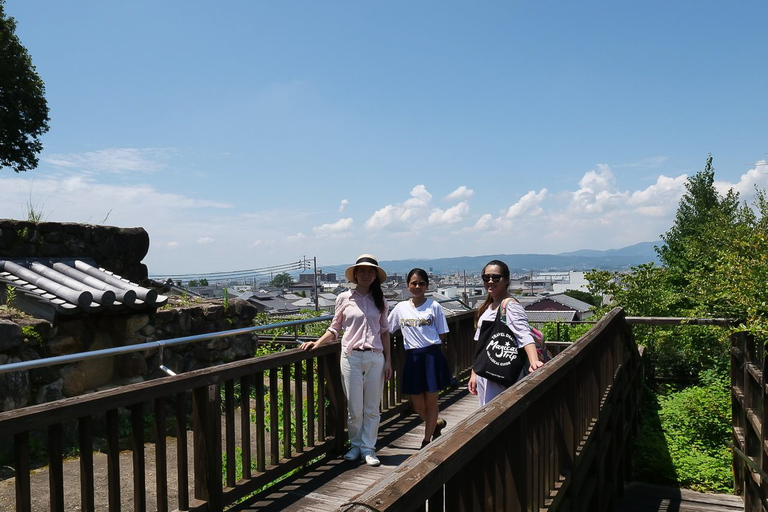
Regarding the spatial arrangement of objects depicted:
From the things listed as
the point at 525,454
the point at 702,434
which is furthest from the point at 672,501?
the point at 525,454

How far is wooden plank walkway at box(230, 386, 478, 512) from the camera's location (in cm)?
372

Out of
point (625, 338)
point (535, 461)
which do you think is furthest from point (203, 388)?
point (625, 338)

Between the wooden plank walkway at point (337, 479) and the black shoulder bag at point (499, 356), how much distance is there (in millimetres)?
658

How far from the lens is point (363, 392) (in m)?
4.62

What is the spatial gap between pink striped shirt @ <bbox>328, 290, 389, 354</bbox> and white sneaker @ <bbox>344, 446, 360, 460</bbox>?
0.81 metres

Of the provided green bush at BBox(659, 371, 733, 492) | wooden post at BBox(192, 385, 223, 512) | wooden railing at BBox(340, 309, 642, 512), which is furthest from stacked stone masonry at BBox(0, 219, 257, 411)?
green bush at BBox(659, 371, 733, 492)

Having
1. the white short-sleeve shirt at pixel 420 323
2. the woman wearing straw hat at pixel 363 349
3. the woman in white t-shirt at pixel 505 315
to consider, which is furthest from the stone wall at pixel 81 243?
the woman in white t-shirt at pixel 505 315

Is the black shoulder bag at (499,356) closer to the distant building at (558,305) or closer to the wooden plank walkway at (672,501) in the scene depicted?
the wooden plank walkway at (672,501)

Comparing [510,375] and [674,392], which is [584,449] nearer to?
[510,375]

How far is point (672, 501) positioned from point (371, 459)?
21.8ft

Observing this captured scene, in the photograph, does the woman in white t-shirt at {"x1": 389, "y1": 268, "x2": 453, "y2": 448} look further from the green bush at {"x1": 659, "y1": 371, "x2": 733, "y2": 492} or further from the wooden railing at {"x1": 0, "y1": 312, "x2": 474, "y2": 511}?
the green bush at {"x1": 659, "y1": 371, "x2": 733, "y2": 492}

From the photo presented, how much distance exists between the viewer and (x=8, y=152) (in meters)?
21.9

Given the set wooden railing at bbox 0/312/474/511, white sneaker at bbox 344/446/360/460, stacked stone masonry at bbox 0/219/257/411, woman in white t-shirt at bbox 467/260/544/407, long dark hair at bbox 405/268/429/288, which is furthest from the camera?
stacked stone masonry at bbox 0/219/257/411

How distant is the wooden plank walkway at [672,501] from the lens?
8469mm
